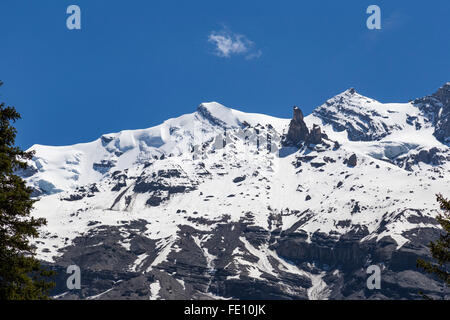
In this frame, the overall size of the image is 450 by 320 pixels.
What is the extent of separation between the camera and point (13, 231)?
146ft

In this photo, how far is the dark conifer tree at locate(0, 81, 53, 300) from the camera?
4181cm

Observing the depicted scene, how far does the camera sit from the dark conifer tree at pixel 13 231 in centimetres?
4181
